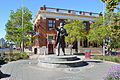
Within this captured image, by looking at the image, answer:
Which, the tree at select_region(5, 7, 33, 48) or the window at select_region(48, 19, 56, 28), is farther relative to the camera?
the window at select_region(48, 19, 56, 28)

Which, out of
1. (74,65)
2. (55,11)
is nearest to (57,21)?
(55,11)

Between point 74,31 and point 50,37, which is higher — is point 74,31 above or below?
above

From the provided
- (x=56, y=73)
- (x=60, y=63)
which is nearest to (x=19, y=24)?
(x=60, y=63)

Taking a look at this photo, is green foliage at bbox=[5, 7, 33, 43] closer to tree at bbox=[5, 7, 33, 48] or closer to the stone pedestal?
tree at bbox=[5, 7, 33, 48]

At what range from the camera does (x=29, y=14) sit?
29031 millimetres

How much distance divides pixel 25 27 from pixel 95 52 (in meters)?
19.5

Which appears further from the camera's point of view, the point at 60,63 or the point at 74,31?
the point at 74,31

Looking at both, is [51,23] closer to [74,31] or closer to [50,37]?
[50,37]

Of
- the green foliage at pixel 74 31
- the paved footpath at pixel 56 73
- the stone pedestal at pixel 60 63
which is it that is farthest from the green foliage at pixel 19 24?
the paved footpath at pixel 56 73

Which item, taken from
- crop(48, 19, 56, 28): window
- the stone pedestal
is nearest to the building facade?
crop(48, 19, 56, 28): window

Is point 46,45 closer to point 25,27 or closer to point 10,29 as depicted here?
point 25,27

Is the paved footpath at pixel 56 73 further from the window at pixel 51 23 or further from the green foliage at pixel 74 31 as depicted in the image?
the window at pixel 51 23

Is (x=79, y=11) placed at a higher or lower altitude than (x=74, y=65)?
higher

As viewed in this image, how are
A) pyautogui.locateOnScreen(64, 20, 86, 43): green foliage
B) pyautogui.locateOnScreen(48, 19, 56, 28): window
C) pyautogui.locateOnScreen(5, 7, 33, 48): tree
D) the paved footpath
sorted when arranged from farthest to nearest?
pyautogui.locateOnScreen(48, 19, 56, 28): window < pyautogui.locateOnScreen(5, 7, 33, 48): tree < pyautogui.locateOnScreen(64, 20, 86, 43): green foliage < the paved footpath
